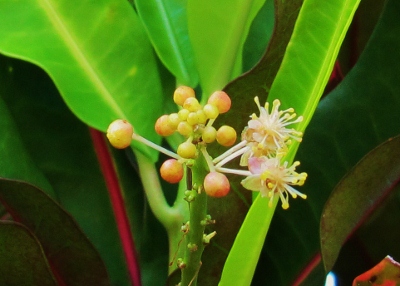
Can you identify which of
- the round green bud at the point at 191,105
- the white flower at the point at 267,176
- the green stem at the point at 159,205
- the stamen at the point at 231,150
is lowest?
the green stem at the point at 159,205

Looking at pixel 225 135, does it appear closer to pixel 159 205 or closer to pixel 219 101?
pixel 219 101

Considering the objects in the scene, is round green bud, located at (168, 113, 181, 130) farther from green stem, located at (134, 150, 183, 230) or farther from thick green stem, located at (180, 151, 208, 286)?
green stem, located at (134, 150, 183, 230)

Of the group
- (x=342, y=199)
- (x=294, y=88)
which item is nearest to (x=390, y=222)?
(x=342, y=199)

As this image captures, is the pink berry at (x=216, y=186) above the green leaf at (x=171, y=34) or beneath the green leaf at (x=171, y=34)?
above

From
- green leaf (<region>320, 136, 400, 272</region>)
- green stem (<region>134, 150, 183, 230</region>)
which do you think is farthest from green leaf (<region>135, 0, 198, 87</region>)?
green leaf (<region>320, 136, 400, 272</region>)

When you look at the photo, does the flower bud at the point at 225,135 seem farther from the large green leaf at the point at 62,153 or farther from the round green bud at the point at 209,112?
the large green leaf at the point at 62,153

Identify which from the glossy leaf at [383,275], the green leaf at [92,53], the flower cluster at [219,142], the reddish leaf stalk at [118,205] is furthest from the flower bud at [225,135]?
the reddish leaf stalk at [118,205]

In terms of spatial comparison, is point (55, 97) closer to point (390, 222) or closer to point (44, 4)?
point (44, 4)
